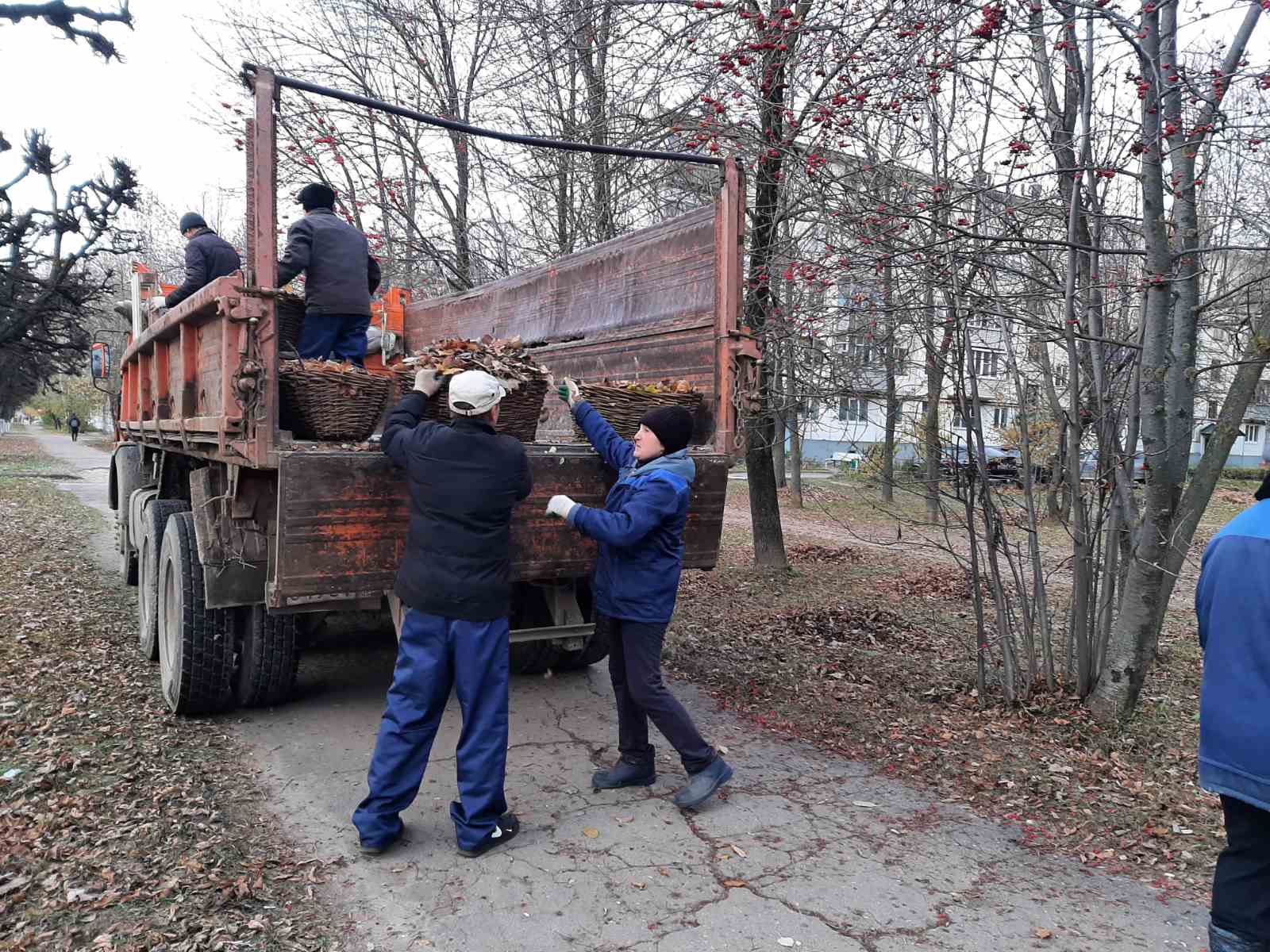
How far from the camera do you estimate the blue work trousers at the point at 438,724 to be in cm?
332

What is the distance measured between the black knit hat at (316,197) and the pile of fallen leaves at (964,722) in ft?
12.3

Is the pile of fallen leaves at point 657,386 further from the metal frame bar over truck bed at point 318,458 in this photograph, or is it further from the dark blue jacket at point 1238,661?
the dark blue jacket at point 1238,661

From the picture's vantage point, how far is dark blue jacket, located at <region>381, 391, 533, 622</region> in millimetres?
3340

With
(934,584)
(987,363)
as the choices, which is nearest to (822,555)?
(934,584)

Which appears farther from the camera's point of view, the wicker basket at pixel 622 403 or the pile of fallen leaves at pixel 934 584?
the pile of fallen leaves at pixel 934 584

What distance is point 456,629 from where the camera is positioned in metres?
3.37

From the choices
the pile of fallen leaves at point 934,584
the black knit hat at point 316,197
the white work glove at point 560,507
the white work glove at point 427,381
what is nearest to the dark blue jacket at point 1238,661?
the white work glove at point 560,507

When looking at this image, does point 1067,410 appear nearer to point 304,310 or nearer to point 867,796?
point 867,796

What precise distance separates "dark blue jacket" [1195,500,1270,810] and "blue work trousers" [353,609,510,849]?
2283mm

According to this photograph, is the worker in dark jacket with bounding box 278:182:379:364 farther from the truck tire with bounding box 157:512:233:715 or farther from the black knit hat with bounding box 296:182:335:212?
the truck tire with bounding box 157:512:233:715

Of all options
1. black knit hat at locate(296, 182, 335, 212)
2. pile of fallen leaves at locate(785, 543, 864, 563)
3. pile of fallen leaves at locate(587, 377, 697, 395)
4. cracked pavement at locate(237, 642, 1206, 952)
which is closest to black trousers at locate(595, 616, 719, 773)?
cracked pavement at locate(237, 642, 1206, 952)

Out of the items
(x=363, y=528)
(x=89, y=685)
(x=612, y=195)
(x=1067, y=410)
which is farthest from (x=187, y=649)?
(x=612, y=195)

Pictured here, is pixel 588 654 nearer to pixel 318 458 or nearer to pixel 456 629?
pixel 456 629

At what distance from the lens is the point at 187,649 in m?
4.51
